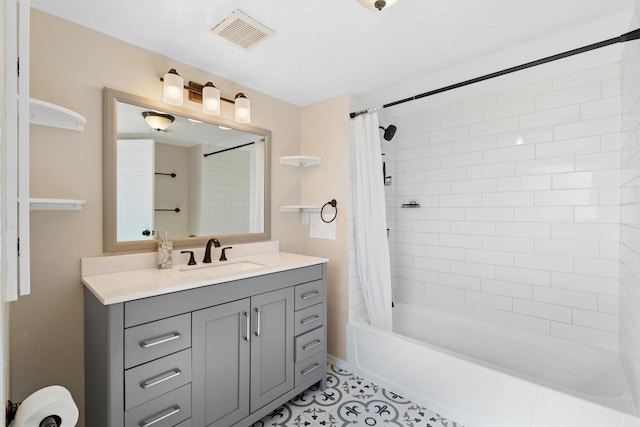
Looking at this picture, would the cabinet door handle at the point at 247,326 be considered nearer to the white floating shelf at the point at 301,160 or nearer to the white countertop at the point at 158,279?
the white countertop at the point at 158,279

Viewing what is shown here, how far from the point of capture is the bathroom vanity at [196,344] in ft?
4.09

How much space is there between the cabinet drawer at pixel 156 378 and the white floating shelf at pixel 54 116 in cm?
115

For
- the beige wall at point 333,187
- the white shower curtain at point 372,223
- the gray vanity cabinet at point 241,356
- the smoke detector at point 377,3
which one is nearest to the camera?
the smoke detector at point 377,3

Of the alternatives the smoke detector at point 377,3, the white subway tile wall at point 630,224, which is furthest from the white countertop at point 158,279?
the white subway tile wall at point 630,224

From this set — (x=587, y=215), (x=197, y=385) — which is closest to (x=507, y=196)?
(x=587, y=215)

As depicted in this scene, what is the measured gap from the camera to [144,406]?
4.19 feet

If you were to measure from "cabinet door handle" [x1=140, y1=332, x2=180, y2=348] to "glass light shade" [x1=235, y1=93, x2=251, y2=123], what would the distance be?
146cm

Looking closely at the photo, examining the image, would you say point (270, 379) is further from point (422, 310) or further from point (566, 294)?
point (566, 294)

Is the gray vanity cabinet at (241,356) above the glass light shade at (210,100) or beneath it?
beneath

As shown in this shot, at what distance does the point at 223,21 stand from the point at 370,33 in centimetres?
80

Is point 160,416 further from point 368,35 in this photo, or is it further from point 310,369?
point 368,35

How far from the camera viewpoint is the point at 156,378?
1313 mm

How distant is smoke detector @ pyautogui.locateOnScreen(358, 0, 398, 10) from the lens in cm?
136

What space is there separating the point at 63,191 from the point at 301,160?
158cm
